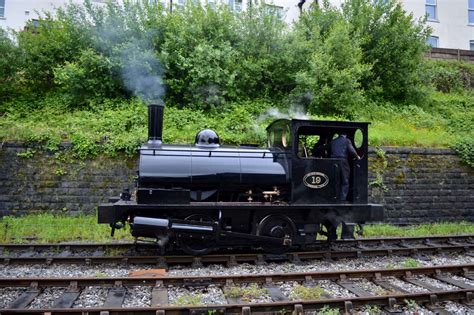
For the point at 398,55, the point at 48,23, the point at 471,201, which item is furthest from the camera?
the point at 398,55

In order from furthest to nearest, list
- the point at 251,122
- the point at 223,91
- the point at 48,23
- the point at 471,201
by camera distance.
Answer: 1. the point at 48,23
2. the point at 223,91
3. the point at 251,122
4. the point at 471,201

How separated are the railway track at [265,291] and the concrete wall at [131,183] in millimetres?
5120

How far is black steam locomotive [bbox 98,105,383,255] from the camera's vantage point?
6715 millimetres

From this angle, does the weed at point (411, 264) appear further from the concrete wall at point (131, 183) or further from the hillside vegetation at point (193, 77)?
the hillside vegetation at point (193, 77)

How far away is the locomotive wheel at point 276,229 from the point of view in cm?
714

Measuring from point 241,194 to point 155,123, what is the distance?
223cm

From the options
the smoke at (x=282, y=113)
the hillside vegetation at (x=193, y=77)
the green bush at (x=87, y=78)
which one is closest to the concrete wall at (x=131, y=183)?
the hillside vegetation at (x=193, y=77)

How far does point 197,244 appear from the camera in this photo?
721 centimetres

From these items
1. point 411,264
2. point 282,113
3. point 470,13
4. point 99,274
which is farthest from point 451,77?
point 99,274

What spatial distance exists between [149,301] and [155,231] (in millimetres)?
1697

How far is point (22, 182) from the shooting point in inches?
404

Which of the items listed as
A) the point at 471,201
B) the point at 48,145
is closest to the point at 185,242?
the point at 48,145

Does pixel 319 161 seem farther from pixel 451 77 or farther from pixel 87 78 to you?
pixel 451 77

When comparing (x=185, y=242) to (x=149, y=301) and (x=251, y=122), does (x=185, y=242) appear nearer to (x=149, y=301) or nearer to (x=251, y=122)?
(x=149, y=301)
